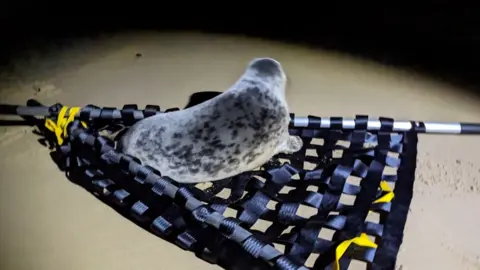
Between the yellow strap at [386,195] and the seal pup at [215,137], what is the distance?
146mm

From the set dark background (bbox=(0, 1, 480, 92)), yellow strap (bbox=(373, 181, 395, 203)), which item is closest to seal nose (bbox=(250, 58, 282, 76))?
yellow strap (bbox=(373, 181, 395, 203))

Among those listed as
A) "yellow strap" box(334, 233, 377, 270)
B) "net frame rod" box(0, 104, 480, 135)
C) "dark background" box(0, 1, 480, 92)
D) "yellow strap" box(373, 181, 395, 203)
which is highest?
"dark background" box(0, 1, 480, 92)

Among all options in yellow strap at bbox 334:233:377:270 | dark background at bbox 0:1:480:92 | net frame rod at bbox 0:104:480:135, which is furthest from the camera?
dark background at bbox 0:1:480:92

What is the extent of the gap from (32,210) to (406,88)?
0.73 m

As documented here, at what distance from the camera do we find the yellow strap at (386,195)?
0.83 meters

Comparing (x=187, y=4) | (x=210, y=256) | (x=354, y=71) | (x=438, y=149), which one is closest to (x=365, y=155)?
(x=438, y=149)

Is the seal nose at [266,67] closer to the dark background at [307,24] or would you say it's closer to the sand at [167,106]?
the sand at [167,106]

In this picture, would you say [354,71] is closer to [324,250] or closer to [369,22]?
[369,22]

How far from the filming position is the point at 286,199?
2.77ft

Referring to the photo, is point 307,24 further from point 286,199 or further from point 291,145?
point 286,199

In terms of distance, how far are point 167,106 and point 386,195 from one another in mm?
449

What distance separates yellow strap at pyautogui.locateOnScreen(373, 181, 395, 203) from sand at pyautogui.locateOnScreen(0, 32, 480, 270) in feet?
0.15

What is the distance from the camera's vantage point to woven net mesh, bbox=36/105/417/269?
76 centimetres

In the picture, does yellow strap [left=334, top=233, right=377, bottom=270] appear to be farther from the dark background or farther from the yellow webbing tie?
the dark background
